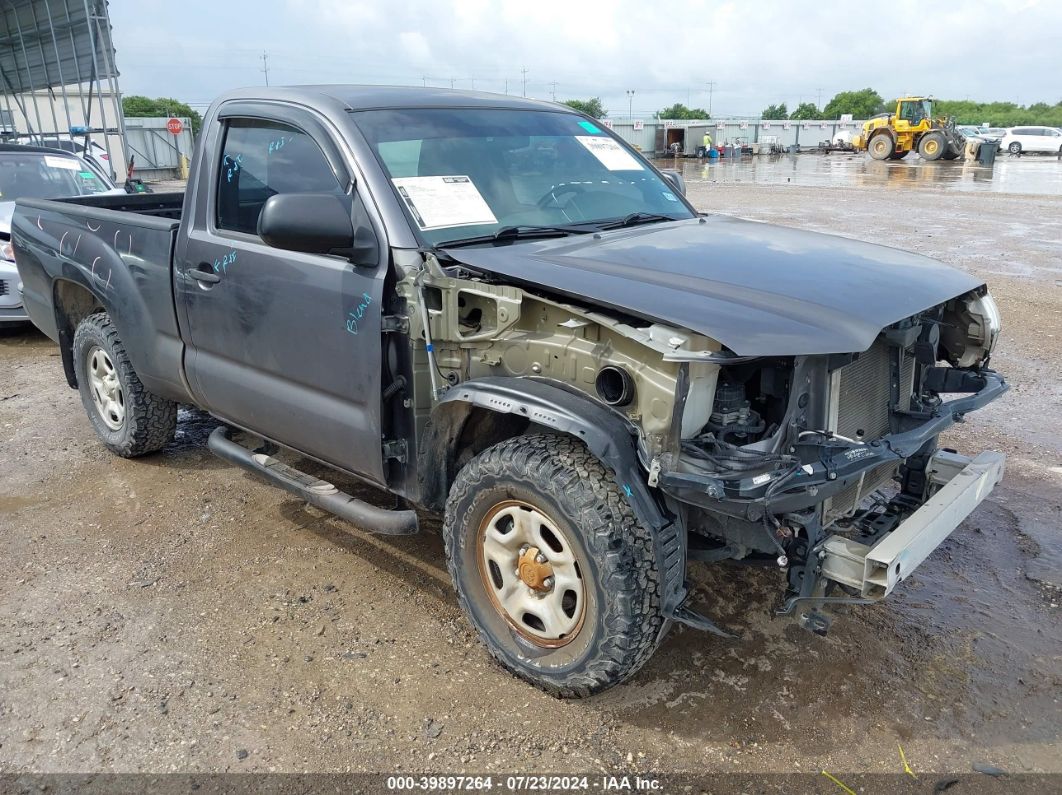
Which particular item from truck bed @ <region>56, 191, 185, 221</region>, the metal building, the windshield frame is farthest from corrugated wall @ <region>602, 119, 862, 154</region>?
the windshield frame

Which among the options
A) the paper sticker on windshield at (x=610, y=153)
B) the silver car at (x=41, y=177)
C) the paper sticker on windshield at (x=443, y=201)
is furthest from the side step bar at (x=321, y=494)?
the silver car at (x=41, y=177)

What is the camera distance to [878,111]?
298ft

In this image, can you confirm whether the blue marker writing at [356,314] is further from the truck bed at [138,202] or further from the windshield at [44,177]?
the windshield at [44,177]

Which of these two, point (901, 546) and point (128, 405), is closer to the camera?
point (901, 546)

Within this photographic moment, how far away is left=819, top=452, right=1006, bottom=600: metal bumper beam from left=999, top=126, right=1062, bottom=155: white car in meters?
43.9

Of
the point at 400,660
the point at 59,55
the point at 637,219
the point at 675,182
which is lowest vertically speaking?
the point at 400,660

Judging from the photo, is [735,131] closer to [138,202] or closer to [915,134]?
[915,134]

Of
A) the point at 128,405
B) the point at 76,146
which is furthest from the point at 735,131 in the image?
the point at 128,405

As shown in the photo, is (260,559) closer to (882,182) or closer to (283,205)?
(283,205)

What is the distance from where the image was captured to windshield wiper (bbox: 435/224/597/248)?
3.18 meters

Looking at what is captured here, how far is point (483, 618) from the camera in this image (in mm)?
3105

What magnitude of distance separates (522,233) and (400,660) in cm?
169

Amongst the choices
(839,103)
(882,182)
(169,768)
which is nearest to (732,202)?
(882,182)

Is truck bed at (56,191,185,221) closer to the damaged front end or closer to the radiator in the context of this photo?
the damaged front end
